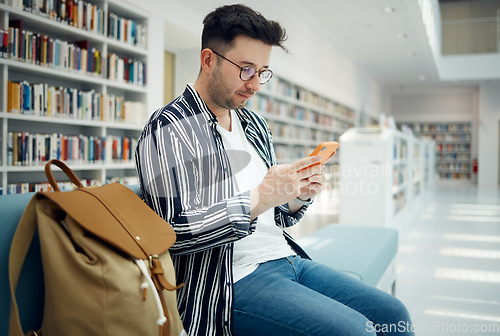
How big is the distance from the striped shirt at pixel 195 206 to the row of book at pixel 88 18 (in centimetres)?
236

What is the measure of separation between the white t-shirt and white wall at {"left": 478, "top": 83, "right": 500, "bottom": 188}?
14141 millimetres

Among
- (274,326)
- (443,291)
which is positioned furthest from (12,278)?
(443,291)

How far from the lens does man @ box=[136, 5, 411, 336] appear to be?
0.99 m

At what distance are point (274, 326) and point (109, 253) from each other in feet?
1.46

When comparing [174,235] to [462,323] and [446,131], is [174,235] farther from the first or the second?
[446,131]

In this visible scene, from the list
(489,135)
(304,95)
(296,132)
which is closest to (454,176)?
(489,135)

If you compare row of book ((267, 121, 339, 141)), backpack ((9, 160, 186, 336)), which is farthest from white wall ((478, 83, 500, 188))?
backpack ((9, 160, 186, 336))

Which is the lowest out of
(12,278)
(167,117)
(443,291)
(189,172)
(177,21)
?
(443,291)

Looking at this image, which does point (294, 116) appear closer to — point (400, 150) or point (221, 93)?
point (400, 150)

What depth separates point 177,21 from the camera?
13.7 ft

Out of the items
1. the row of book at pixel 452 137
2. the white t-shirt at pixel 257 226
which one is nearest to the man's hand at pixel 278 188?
the white t-shirt at pixel 257 226

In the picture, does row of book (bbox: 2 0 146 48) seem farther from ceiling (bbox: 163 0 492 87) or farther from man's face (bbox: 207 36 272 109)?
man's face (bbox: 207 36 272 109)

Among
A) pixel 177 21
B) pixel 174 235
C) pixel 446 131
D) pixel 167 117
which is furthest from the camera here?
pixel 446 131

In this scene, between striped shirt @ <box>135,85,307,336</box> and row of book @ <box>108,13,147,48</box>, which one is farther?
row of book @ <box>108,13,147,48</box>
